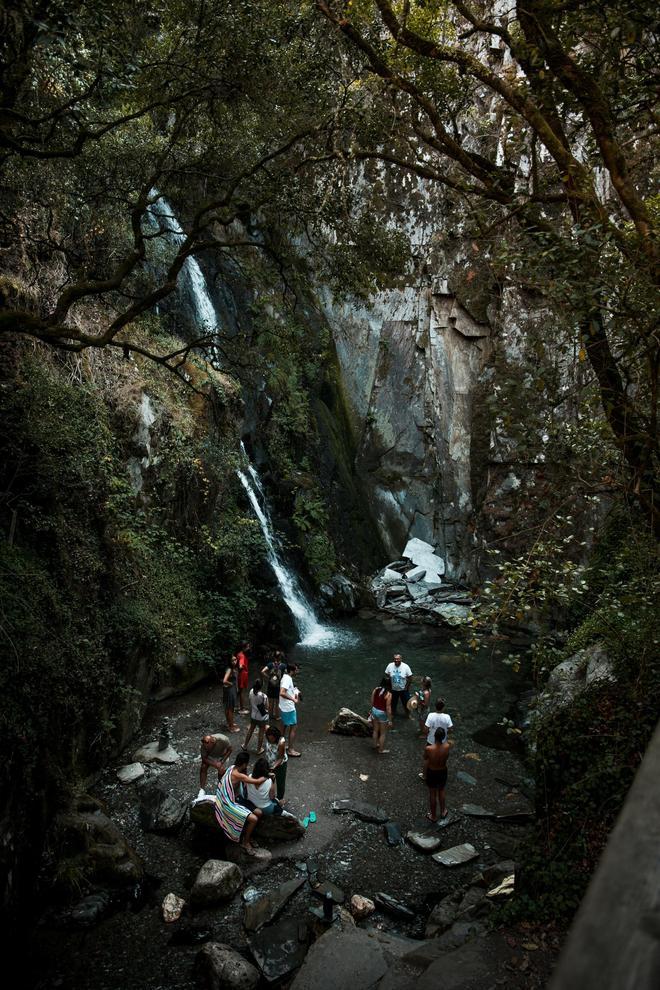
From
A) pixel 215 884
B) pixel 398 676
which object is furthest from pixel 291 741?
pixel 215 884

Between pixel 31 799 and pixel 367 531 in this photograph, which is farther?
pixel 367 531

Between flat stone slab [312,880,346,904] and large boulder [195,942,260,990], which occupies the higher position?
large boulder [195,942,260,990]

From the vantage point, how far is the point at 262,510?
1698 centimetres

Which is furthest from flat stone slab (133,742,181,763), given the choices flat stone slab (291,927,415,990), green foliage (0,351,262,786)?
flat stone slab (291,927,415,990)

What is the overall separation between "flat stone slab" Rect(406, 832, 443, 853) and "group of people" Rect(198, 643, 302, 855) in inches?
73.3

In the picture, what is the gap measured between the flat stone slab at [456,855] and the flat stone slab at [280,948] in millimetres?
2176

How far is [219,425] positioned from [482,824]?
34.7 feet

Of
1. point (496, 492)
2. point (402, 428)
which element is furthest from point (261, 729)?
point (402, 428)

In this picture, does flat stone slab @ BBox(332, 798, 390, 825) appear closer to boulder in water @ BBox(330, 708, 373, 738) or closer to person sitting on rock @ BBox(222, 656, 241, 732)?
boulder in water @ BBox(330, 708, 373, 738)

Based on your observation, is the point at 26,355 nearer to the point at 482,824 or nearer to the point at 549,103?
the point at 549,103

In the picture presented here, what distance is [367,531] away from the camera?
2264 centimetres

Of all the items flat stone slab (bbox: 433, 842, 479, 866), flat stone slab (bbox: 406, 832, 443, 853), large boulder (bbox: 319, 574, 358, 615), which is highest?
large boulder (bbox: 319, 574, 358, 615)

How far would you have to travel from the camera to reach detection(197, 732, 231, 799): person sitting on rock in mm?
8289

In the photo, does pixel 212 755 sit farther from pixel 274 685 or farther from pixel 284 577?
pixel 284 577
